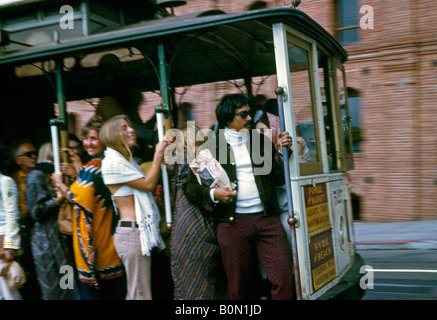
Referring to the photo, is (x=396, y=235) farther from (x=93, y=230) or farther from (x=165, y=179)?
(x=93, y=230)

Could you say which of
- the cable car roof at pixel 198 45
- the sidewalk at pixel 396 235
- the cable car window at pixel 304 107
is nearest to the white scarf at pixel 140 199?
the cable car roof at pixel 198 45

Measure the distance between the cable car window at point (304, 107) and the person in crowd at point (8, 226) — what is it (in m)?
2.81

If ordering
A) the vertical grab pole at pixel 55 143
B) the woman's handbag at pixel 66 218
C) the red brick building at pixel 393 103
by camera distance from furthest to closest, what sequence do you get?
the red brick building at pixel 393 103, the woman's handbag at pixel 66 218, the vertical grab pole at pixel 55 143

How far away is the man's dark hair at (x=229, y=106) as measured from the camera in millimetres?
3850

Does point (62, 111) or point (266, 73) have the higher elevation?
point (266, 73)

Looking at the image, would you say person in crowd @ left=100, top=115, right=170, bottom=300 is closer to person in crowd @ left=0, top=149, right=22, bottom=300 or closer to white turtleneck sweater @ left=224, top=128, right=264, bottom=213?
white turtleneck sweater @ left=224, top=128, right=264, bottom=213

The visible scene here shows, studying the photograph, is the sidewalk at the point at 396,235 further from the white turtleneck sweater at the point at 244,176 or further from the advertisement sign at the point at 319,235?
the white turtleneck sweater at the point at 244,176

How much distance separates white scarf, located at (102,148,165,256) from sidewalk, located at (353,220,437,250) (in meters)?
6.46

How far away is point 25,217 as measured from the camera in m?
4.80

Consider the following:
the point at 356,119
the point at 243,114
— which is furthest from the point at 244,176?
the point at 356,119

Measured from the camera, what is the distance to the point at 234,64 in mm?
5918

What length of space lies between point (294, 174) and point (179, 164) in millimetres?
1013
